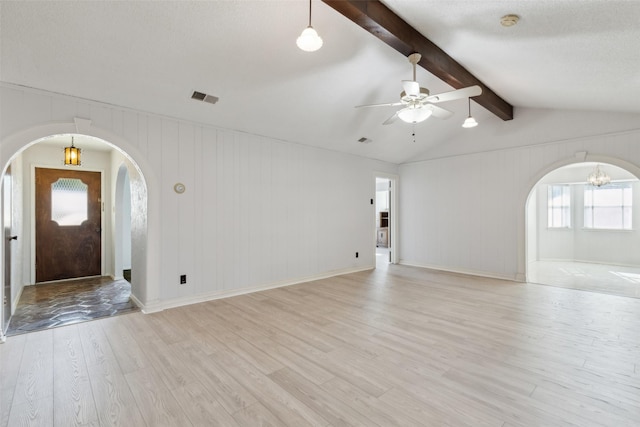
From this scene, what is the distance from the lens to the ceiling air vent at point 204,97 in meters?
3.68

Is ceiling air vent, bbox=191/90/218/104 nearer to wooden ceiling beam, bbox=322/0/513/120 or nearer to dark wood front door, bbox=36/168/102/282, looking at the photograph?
wooden ceiling beam, bbox=322/0/513/120

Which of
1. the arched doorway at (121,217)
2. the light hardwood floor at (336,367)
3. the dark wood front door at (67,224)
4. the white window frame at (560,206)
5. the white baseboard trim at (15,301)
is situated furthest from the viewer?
the white window frame at (560,206)

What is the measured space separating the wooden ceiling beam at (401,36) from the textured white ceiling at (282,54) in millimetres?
87

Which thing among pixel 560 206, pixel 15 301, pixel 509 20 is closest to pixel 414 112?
pixel 509 20

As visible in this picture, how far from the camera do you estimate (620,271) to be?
6562mm

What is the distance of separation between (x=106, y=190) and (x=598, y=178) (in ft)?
35.9

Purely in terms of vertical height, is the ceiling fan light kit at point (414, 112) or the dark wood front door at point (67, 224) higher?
the ceiling fan light kit at point (414, 112)

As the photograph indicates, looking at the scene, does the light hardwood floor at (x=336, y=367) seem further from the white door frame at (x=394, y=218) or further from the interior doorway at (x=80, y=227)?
the white door frame at (x=394, y=218)

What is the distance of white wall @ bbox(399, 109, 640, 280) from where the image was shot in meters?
4.87

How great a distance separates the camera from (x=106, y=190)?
6.26 meters

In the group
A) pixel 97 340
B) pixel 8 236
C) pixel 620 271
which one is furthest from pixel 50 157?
pixel 620 271

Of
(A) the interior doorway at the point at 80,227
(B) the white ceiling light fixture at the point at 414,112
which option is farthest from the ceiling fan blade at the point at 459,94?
(A) the interior doorway at the point at 80,227

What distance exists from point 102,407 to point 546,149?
6890 mm

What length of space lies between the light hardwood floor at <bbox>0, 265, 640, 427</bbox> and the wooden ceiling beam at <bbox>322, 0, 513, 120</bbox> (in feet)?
9.52
